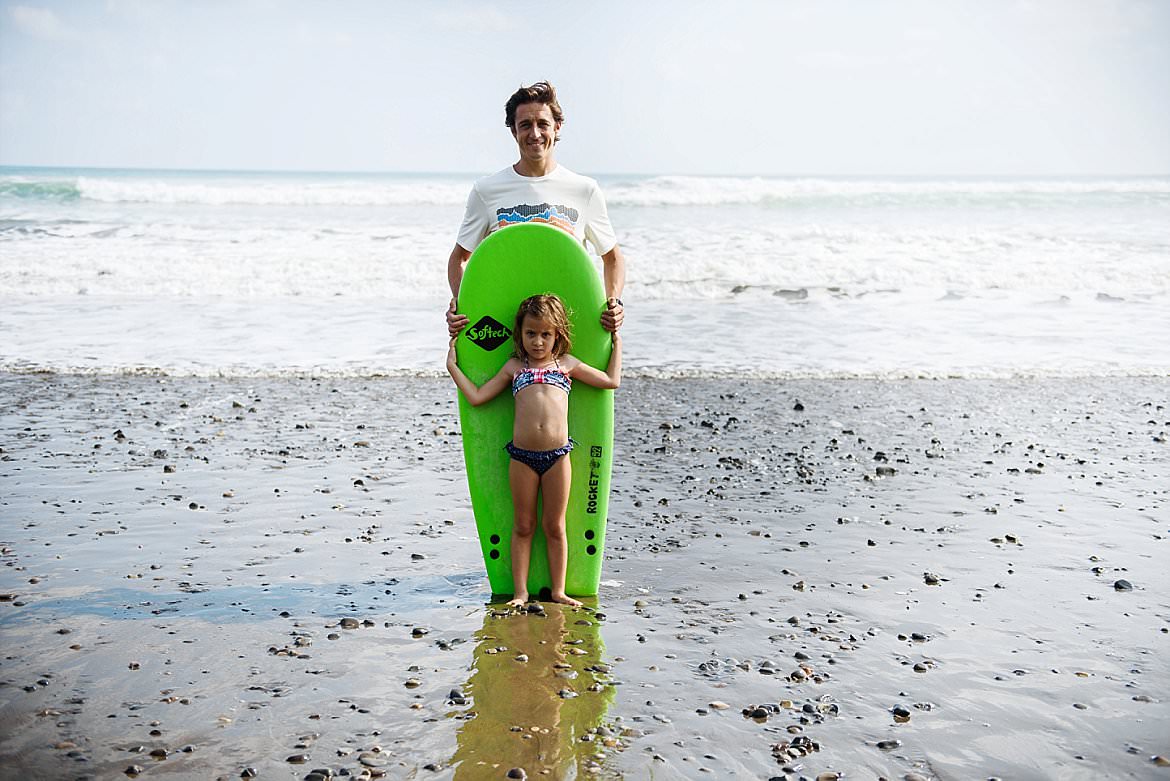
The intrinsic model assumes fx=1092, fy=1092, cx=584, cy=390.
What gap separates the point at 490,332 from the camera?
14.3ft

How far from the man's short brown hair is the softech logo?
2.50 feet

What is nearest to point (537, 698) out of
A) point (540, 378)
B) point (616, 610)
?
point (616, 610)

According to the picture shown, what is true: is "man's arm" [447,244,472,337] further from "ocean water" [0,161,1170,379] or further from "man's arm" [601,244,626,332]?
"ocean water" [0,161,1170,379]

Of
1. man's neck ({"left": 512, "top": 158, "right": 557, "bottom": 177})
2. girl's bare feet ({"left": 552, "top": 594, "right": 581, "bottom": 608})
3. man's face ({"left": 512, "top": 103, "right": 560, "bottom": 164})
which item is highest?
man's face ({"left": 512, "top": 103, "right": 560, "bottom": 164})

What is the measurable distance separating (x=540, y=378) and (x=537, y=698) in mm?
1304

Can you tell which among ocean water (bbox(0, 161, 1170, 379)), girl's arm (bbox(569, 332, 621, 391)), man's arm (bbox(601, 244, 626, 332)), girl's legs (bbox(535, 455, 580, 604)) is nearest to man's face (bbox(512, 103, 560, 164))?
man's arm (bbox(601, 244, 626, 332))

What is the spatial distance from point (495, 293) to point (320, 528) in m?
1.55

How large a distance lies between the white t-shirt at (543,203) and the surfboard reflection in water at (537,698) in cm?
150

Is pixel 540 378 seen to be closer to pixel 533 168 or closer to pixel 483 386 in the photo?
pixel 483 386

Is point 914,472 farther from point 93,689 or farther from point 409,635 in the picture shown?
point 93,689

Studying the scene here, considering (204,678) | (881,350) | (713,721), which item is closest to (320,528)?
(204,678)

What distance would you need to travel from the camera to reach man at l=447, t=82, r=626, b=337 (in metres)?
4.14

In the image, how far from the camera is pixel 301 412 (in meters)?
7.71

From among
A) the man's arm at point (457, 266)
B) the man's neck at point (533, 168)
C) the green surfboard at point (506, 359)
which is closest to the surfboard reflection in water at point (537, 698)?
the green surfboard at point (506, 359)
